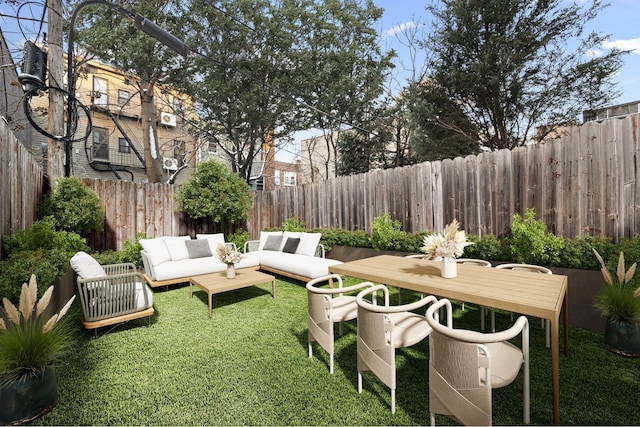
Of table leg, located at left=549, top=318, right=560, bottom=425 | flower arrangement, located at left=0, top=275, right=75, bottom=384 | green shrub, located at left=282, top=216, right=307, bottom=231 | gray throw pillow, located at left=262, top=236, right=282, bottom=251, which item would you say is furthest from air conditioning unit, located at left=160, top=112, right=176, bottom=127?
table leg, located at left=549, top=318, right=560, bottom=425

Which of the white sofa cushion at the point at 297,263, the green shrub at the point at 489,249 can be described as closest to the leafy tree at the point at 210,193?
the white sofa cushion at the point at 297,263

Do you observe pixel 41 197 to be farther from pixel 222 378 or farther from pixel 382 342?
pixel 382 342

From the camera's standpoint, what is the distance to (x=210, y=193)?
6879mm

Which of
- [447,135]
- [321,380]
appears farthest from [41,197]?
[447,135]

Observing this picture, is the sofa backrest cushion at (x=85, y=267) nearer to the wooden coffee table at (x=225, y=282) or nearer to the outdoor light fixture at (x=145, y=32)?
the wooden coffee table at (x=225, y=282)

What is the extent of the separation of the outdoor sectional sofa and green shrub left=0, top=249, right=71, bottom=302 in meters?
1.87

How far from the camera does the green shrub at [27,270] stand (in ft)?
7.85

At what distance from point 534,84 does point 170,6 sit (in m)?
11.2

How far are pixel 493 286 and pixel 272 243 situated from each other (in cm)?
502

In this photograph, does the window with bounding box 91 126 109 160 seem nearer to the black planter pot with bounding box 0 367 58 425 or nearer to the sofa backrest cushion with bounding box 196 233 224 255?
the sofa backrest cushion with bounding box 196 233 224 255

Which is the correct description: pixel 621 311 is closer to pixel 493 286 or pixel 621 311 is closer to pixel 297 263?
pixel 493 286

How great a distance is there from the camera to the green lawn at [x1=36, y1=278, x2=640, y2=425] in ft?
6.30

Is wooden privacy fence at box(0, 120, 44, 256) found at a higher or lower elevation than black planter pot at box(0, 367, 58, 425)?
higher

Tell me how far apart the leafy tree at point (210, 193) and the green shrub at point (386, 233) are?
3.46 m
